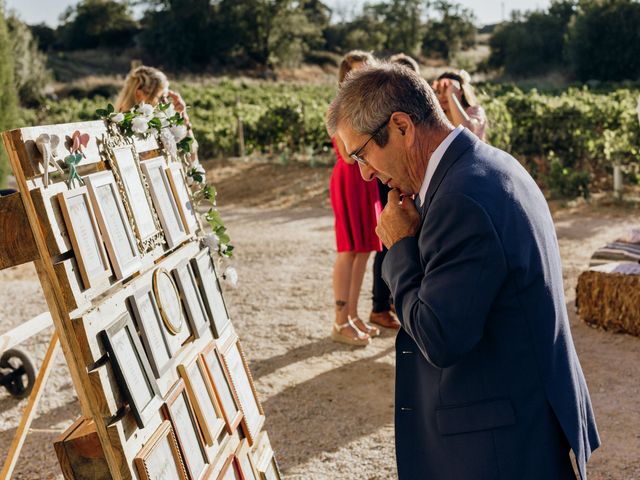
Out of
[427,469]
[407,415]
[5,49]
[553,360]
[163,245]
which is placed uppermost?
[5,49]

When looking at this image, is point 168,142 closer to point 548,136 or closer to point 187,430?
point 187,430

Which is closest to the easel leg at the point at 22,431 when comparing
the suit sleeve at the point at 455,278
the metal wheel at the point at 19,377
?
the suit sleeve at the point at 455,278

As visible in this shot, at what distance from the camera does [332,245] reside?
8.80 meters

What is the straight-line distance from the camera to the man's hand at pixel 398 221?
192 cm

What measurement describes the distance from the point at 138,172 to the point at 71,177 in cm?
42

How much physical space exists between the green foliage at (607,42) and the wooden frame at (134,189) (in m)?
42.9

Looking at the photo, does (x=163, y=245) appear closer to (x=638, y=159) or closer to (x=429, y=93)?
(x=429, y=93)

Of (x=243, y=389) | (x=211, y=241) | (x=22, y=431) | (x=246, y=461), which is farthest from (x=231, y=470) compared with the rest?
(x=211, y=241)

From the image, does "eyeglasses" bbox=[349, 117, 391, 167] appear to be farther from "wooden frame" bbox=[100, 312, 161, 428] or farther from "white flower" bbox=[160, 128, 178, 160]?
"white flower" bbox=[160, 128, 178, 160]

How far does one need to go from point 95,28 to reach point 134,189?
62.1 metres

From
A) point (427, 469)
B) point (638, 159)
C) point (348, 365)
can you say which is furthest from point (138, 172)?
point (638, 159)

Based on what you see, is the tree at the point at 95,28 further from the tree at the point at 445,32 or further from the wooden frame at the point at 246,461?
the wooden frame at the point at 246,461

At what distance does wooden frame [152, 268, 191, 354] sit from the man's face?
808mm

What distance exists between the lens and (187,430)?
2.25 m
